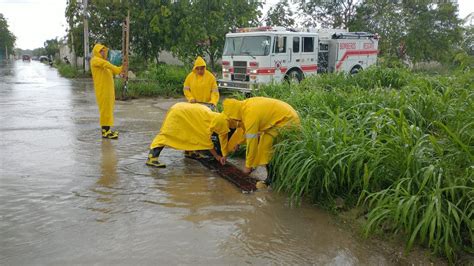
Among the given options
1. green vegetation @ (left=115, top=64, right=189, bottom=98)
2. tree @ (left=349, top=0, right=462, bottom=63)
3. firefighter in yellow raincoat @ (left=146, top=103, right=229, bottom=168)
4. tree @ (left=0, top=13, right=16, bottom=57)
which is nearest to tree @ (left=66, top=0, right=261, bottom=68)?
green vegetation @ (left=115, top=64, right=189, bottom=98)

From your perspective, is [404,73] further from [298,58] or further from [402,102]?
[298,58]

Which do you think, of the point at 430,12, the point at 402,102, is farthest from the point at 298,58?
the point at 430,12

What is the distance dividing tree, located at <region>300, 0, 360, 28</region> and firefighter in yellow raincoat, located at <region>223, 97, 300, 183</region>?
22580 mm

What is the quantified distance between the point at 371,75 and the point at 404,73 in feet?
2.34

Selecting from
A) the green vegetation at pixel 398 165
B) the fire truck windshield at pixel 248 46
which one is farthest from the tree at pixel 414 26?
the green vegetation at pixel 398 165

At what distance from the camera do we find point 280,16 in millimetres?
24734

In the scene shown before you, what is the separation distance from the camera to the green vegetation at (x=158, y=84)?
14.4 metres

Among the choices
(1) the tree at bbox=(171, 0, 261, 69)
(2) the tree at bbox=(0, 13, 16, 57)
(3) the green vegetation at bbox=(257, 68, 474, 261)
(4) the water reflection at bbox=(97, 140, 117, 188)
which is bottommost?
(4) the water reflection at bbox=(97, 140, 117, 188)

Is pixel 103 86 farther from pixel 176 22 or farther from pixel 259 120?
pixel 176 22

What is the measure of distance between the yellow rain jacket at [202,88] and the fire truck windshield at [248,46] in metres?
5.89

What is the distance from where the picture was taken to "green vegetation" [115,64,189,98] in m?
14.4

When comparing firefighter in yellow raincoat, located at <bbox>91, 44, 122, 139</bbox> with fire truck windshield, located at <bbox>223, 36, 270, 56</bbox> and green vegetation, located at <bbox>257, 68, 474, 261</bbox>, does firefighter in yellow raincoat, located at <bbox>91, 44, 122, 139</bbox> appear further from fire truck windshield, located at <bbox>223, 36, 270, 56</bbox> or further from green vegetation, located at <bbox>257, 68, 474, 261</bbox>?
fire truck windshield, located at <bbox>223, 36, 270, 56</bbox>

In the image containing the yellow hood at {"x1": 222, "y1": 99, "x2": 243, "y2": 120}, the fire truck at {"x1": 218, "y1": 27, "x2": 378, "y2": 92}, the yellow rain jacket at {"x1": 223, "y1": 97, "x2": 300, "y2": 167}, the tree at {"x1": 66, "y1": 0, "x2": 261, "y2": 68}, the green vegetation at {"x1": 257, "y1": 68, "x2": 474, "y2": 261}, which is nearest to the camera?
the green vegetation at {"x1": 257, "y1": 68, "x2": 474, "y2": 261}

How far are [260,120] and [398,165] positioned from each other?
1.66 meters
